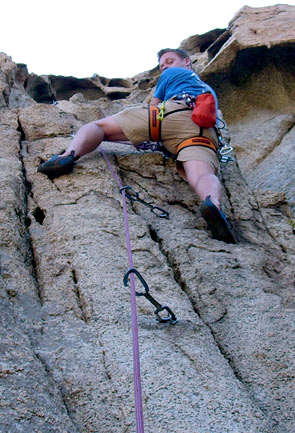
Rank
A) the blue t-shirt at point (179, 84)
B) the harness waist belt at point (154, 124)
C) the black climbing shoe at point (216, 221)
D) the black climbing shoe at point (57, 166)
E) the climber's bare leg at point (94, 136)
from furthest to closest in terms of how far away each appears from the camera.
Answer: the blue t-shirt at point (179, 84), the harness waist belt at point (154, 124), the climber's bare leg at point (94, 136), the black climbing shoe at point (57, 166), the black climbing shoe at point (216, 221)

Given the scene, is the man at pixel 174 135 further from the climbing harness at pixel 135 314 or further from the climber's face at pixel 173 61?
the climber's face at pixel 173 61

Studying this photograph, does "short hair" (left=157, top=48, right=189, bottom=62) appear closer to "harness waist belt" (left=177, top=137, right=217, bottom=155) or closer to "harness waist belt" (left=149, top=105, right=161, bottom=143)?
"harness waist belt" (left=149, top=105, right=161, bottom=143)

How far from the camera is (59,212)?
4059mm

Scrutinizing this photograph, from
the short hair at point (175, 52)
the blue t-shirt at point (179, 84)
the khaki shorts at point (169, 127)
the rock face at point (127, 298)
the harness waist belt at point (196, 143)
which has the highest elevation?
the short hair at point (175, 52)

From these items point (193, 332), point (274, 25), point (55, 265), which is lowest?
point (193, 332)

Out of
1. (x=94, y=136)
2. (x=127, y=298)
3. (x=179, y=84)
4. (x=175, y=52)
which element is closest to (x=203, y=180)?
(x=94, y=136)

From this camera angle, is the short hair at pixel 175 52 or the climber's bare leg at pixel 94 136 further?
the short hair at pixel 175 52

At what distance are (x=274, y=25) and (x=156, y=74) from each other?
2.66 meters

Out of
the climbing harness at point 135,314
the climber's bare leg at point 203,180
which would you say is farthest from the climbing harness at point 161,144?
the climbing harness at point 135,314

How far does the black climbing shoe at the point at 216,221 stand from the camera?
398 cm

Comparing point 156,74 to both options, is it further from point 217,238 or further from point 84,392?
point 84,392

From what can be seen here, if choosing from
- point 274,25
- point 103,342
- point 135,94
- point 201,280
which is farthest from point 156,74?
point 103,342

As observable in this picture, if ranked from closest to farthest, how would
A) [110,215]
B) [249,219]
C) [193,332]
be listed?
[193,332] → [110,215] → [249,219]

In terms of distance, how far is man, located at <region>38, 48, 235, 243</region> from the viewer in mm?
4527
